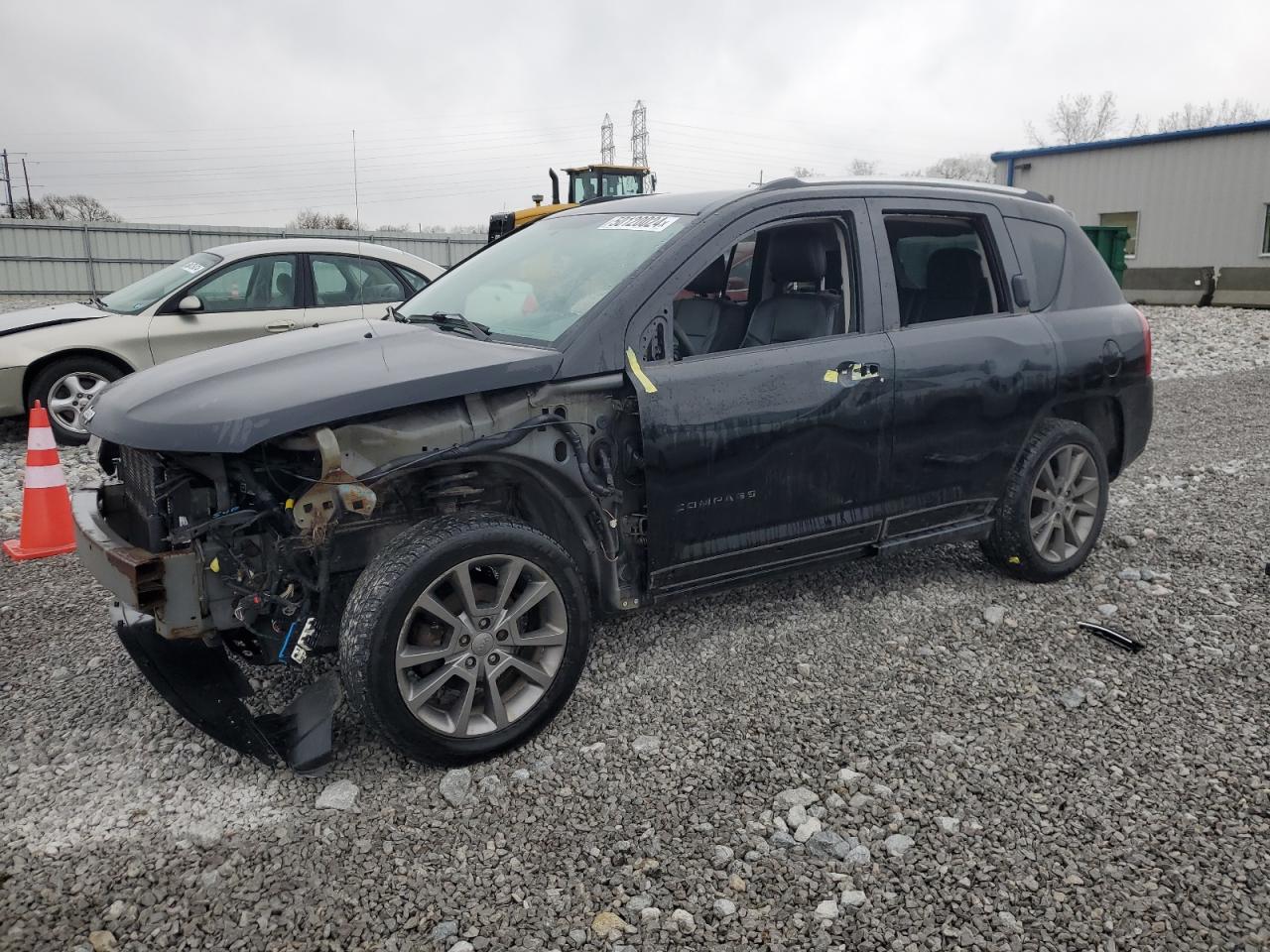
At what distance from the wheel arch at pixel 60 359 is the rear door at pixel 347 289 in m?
1.54

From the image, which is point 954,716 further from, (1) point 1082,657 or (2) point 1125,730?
(1) point 1082,657

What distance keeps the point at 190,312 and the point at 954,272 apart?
21.0 feet

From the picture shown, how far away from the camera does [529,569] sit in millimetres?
3246

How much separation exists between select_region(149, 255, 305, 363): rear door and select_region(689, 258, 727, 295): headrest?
16.4ft

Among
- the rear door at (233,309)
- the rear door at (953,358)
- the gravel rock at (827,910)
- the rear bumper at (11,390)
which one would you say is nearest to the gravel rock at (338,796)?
the gravel rock at (827,910)

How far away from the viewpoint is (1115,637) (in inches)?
163

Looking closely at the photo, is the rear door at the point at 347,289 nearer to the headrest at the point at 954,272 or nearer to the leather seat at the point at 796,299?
the leather seat at the point at 796,299

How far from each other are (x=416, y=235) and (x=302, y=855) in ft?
88.3

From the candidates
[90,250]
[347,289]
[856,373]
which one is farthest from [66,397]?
[90,250]

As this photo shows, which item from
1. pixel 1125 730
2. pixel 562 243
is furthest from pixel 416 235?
pixel 1125 730

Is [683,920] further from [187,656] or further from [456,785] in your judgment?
[187,656]

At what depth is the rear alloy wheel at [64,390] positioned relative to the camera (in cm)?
787

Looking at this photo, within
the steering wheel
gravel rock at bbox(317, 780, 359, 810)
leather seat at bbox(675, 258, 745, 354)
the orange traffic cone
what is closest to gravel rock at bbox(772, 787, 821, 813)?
gravel rock at bbox(317, 780, 359, 810)

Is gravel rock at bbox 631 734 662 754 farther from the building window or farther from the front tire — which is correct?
the building window
